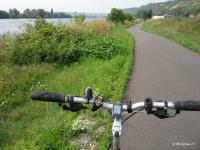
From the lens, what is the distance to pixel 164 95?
8.85 meters

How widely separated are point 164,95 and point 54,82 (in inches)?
156

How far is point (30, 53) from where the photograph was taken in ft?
53.3

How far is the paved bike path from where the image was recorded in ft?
18.9

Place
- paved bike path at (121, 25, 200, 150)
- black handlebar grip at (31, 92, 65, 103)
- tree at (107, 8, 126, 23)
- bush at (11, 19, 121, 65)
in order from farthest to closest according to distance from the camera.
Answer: tree at (107, 8, 126, 23)
bush at (11, 19, 121, 65)
paved bike path at (121, 25, 200, 150)
black handlebar grip at (31, 92, 65, 103)

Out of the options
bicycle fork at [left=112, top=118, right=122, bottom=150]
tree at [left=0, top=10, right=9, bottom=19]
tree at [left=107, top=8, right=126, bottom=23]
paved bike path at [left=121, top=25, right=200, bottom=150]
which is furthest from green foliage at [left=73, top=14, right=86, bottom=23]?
tree at [left=0, top=10, right=9, bottom=19]

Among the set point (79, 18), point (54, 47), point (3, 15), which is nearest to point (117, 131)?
point (54, 47)

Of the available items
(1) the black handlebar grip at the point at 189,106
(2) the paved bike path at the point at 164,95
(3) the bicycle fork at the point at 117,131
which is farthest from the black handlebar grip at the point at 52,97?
(2) the paved bike path at the point at 164,95

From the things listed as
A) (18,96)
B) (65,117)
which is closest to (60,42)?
(18,96)

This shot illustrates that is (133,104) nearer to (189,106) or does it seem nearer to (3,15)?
(189,106)

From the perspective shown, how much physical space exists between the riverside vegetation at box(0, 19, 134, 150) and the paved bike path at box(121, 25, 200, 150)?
1.32 ft

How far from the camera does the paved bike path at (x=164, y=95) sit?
5770mm

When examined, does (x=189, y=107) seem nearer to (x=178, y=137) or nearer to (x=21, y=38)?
(x=178, y=137)

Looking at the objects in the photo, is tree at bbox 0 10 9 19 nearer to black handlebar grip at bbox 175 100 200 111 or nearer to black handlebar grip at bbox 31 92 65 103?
black handlebar grip at bbox 31 92 65 103

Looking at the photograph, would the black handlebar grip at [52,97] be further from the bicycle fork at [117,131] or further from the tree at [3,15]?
the tree at [3,15]
